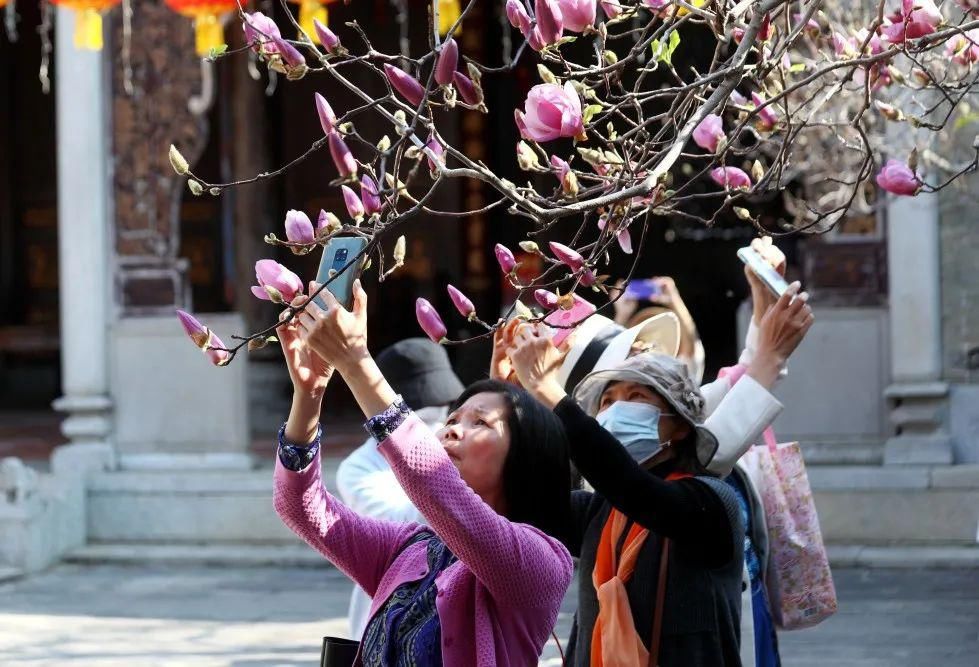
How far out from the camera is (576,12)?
11.1ft

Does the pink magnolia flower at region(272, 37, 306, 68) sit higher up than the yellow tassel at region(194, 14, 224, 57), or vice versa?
the yellow tassel at region(194, 14, 224, 57)

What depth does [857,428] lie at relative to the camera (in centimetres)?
1027

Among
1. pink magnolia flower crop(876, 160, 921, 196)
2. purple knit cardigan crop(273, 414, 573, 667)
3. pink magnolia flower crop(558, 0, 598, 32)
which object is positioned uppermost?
pink magnolia flower crop(558, 0, 598, 32)

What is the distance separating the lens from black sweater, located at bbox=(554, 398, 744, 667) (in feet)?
12.3

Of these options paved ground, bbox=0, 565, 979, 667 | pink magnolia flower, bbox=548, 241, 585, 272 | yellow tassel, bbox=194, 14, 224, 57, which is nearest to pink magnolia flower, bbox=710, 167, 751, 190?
pink magnolia flower, bbox=548, 241, 585, 272

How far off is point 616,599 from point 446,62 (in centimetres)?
143

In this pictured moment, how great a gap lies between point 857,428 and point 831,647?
9.21ft

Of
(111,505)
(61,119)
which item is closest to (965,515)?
(111,505)

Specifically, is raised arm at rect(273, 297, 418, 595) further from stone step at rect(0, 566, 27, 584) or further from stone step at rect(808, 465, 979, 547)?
stone step at rect(0, 566, 27, 584)

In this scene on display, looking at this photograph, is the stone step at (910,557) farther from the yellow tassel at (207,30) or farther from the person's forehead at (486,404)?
the person's forehead at (486,404)

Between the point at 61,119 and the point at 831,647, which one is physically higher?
the point at 61,119

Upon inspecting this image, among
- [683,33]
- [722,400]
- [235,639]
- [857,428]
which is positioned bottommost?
[235,639]

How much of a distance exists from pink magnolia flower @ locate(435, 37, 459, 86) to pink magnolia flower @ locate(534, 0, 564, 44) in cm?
25

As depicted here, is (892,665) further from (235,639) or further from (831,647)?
(235,639)
